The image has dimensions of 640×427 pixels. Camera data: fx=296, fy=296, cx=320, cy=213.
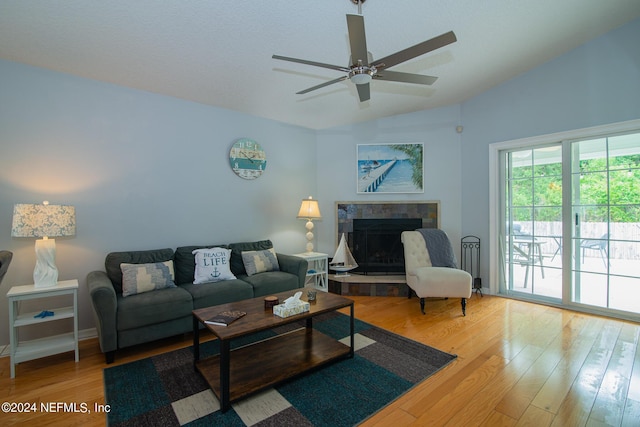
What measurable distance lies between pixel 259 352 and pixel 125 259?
65.6 inches

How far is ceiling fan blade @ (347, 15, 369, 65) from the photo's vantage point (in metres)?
1.57

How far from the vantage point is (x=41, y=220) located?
2.34 meters

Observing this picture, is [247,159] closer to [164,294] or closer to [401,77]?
[164,294]

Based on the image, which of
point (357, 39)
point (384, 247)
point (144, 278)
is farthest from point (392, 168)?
point (144, 278)

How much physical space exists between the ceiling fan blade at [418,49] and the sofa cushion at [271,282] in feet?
7.90

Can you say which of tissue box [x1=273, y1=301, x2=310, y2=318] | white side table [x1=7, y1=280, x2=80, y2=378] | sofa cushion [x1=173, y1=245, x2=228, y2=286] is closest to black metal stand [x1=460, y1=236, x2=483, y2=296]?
tissue box [x1=273, y1=301, x2=310, y2=318]

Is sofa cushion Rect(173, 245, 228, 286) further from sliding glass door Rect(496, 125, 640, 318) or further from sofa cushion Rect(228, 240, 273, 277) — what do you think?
sliding glass door Rect(496, 125, 640, 318)

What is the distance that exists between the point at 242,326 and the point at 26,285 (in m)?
2.13

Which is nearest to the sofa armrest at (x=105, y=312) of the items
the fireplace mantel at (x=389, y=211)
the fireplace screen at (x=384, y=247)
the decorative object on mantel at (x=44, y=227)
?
the decorative object on mantel at (x=44, y=227)

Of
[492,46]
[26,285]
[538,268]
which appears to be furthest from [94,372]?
[538,268]

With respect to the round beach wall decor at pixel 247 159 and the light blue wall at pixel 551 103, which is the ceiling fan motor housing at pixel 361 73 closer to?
the round beach wall decor at pixel 247 159

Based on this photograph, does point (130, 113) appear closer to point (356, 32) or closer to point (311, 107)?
point (311, 107)

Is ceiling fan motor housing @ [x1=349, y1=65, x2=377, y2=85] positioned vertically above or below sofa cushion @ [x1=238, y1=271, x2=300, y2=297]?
above

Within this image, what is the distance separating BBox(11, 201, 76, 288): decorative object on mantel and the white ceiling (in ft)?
4.33
